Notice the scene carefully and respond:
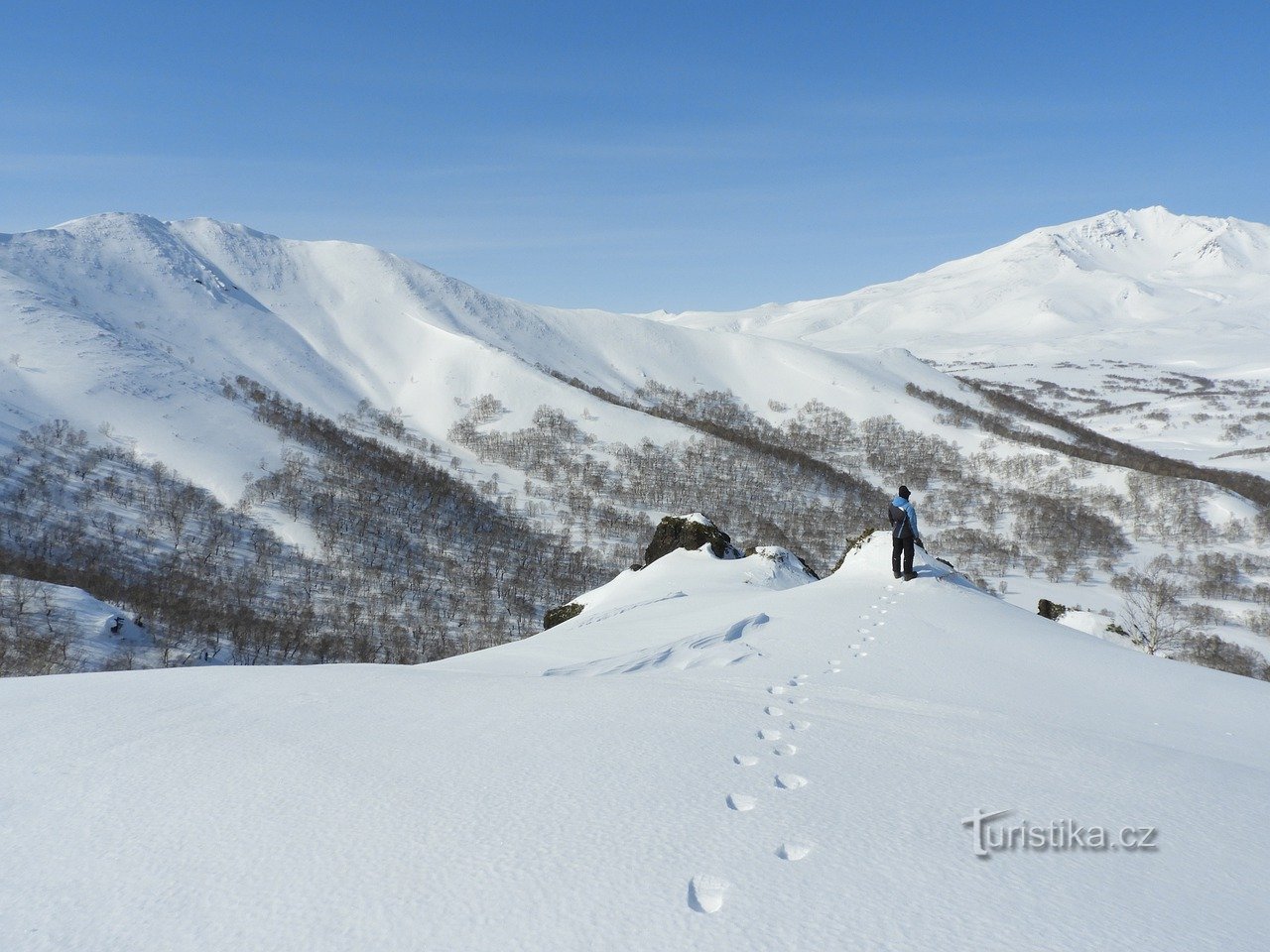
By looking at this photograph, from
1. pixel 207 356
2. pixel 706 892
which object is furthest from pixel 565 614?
pixel 207 356

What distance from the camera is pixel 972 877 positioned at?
385 centimetres

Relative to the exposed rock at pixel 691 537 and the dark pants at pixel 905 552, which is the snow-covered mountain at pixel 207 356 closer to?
the exposed rock at pixel 691 537

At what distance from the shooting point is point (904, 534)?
16.9 metres

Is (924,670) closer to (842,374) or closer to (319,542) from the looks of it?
(319,542)

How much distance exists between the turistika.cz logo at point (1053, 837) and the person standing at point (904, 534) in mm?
12461

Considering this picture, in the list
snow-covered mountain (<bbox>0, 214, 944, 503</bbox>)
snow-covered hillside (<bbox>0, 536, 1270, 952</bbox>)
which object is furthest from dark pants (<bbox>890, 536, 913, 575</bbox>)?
snow-covered mountain (<bbox>0, 214, 944, 503</bbox>)

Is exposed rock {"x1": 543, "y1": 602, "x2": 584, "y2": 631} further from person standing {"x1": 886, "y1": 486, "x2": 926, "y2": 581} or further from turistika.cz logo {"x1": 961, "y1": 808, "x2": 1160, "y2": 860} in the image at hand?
turistika.cz logo {"x1": 961, "y1": 808, "x2": 1160, "y2": 860}

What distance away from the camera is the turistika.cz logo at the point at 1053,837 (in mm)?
4387

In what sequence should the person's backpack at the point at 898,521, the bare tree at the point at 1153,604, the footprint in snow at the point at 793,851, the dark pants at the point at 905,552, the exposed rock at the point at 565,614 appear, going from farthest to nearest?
the bare tree at the point at 1153,604 → the exposed rock at the point at 565,614 → the dark pants at the point at 905,552 → the person's backpack at the point at 898,521 → the footprint in snow at the point at 793,851

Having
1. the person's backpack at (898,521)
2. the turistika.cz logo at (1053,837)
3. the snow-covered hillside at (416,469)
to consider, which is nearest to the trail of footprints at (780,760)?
the turistika.cz logo at (1053,837)

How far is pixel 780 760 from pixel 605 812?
6.15 feet

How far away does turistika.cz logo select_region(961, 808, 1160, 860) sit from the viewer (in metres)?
4.39

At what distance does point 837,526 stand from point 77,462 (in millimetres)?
122184

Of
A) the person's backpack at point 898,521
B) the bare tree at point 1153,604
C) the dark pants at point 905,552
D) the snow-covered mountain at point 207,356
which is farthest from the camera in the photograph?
the snow-covered mountain at point 207,356
